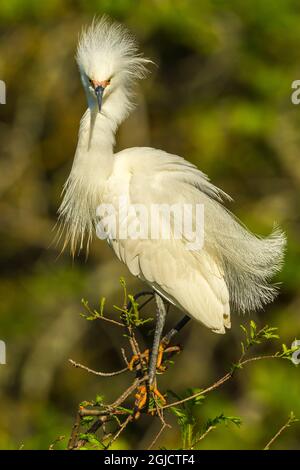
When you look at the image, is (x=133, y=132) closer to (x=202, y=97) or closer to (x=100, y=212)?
(x=202, y=97)

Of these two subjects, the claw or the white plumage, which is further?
the white plumage

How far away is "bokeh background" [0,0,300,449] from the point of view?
21.9 feet

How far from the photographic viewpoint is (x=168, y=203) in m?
3.33

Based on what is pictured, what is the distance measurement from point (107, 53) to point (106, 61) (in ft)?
0.17

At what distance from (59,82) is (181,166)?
173 inches

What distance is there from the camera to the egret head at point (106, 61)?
10.9 ft

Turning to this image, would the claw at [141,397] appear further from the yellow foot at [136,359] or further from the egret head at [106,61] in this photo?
the egret head at [106,61]

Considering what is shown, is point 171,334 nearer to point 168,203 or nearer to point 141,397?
point 141,397

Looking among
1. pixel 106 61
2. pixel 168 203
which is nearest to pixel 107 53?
pixel 106 61

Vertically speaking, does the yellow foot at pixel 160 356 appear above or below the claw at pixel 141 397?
above

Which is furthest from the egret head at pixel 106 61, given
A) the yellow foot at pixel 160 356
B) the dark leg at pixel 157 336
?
the yellow foot at pixel 160 356

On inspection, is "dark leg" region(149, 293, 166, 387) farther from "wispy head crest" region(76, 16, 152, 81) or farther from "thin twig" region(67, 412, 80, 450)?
"wispy head crest" region(76, 16, 152, 81)

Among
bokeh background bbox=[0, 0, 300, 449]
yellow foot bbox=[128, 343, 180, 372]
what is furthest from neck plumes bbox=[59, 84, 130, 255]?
bokeh background bbox=[0, 0, 300, 449]
